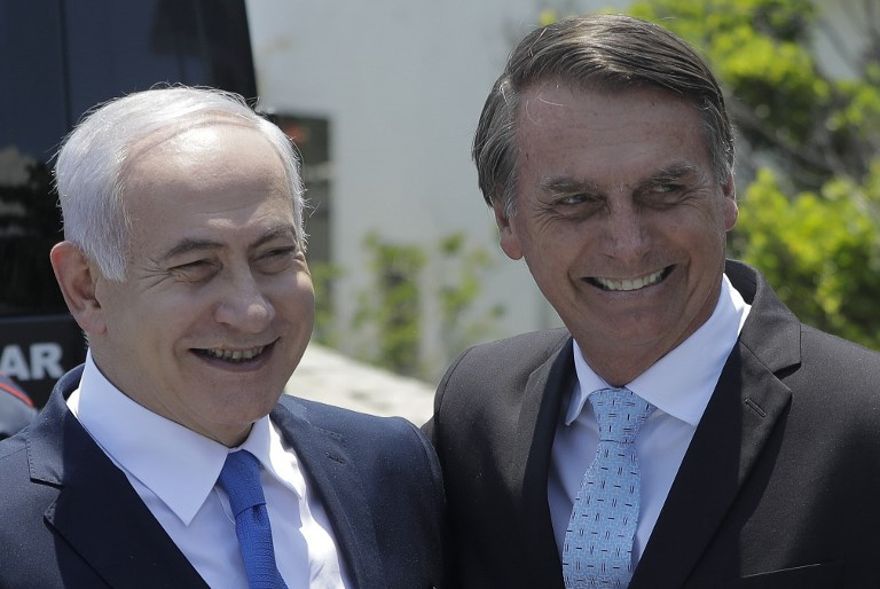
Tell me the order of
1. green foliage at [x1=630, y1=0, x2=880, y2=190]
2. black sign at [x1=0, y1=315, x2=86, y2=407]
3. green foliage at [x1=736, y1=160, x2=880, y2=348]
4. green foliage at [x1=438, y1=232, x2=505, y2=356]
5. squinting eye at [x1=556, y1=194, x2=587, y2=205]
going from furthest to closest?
green foliage at [x1=438, y1=232, x2=505, y2=356] → green foliage at [x1=630, y1=0, x2=880, y2=190] → green foliage at [x1=736, y1=160, x2=880, y2=348] → black sign at [x1=0, y1=315, x2=86, y2=407] → squinting eye at [x1=556, y1=194, x2=587, y2=205]

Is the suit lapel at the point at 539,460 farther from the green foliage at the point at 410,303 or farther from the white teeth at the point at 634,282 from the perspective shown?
the green foliage at the point at 410,303

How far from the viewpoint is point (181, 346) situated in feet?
6.97

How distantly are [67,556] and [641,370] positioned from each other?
3.66 ft

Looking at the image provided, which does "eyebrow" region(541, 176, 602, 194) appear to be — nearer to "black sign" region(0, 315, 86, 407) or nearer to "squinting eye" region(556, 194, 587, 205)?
"squinting eye" region(556, 194, 587, 205)

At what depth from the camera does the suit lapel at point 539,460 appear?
2455mm

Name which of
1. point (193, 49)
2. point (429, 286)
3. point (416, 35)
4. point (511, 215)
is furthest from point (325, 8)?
point (511, 215)

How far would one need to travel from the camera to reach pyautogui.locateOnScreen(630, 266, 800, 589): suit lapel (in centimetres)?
228

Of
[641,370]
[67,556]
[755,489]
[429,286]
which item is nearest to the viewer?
[67,556]

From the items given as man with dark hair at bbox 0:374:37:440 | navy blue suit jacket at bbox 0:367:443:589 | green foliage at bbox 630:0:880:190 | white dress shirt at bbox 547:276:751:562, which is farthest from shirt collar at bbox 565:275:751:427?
green foliage at bbox 630:0:880:190

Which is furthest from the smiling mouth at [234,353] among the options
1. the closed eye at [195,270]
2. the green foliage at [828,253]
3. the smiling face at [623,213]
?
the green foliage at [828,253]

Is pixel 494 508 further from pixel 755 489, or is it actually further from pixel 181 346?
pixel 181 346

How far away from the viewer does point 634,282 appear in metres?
2.39

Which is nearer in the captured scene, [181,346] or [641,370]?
[181,346]

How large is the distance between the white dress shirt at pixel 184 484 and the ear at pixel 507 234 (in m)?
0.69
